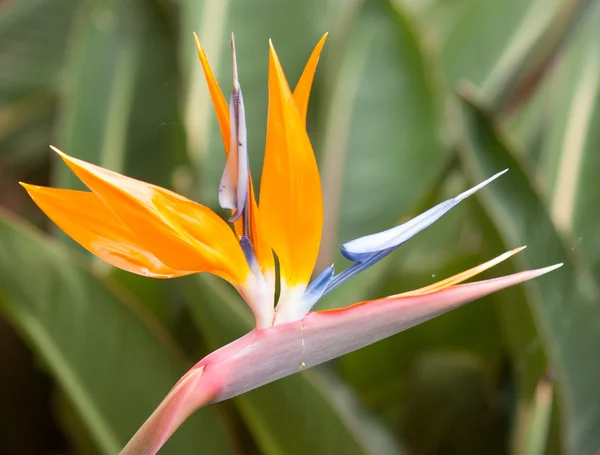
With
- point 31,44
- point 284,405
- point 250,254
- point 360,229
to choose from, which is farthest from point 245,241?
point 31,44

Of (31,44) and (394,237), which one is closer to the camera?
(394,237)

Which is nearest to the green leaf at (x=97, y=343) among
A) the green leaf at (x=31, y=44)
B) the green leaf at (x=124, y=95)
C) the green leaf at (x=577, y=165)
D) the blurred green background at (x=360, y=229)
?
the blurred green background at (x=360, y=229)

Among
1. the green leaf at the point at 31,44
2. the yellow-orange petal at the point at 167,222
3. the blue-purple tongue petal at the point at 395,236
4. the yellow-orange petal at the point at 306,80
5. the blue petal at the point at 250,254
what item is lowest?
the blue-purple tongue petal at the point at 395,236

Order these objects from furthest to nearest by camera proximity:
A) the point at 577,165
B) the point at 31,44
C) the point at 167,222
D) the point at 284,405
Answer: the point at 31,44 → the point at 577,165 → the point at 284,405 → the point at 167,222

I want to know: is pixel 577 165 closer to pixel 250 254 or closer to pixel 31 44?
pixel 250 254

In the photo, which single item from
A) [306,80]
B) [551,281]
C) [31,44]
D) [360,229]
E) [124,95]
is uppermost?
[31,44]

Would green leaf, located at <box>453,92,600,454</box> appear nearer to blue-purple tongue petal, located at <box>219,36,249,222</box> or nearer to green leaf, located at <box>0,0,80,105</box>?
blue-purple tongue petal, located at <box>219,36,249,222</box>

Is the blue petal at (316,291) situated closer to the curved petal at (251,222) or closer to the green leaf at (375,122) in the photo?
the curved petal at (251,222)

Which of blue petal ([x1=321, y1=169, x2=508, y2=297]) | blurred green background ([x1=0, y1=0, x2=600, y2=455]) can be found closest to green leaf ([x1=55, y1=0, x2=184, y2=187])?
blurred green background ([x1=0, y1=0, x2=600, y2=455])
